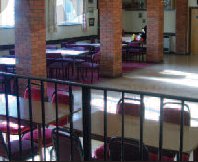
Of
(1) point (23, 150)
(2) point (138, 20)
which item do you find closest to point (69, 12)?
(2) point (138, 20)

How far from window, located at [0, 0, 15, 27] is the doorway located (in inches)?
285

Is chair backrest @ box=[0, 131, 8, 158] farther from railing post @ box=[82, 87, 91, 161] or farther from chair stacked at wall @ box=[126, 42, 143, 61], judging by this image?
chair stacked at wall @ box=[126, 42, 143, 61]

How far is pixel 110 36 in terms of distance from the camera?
988cm

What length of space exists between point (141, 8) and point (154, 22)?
12.7ft

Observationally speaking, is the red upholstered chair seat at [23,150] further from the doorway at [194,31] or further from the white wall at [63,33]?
the doorway at [194,31]

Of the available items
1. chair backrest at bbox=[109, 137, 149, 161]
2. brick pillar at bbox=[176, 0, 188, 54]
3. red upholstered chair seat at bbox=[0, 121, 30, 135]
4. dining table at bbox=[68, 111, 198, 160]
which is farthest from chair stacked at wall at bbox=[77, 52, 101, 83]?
chair backrest at bbox=[109, 137, 149, 161]

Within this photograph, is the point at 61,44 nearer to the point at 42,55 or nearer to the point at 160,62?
the point at 160,62

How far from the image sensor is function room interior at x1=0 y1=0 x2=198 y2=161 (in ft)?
9.90

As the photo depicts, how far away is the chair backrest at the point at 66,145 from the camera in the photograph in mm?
3133

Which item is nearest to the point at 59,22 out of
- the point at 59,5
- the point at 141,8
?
the point at 59,5

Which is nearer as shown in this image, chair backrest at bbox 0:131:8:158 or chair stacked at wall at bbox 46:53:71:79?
chair backrest at bbox 0:131:8:158

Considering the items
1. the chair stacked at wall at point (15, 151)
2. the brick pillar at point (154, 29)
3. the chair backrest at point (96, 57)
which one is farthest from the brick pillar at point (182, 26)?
the chair stacked at wall at point (15, 151)

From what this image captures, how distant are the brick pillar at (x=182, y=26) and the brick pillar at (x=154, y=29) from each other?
271 cm

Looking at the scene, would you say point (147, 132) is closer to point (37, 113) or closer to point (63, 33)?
point (37, 113)
